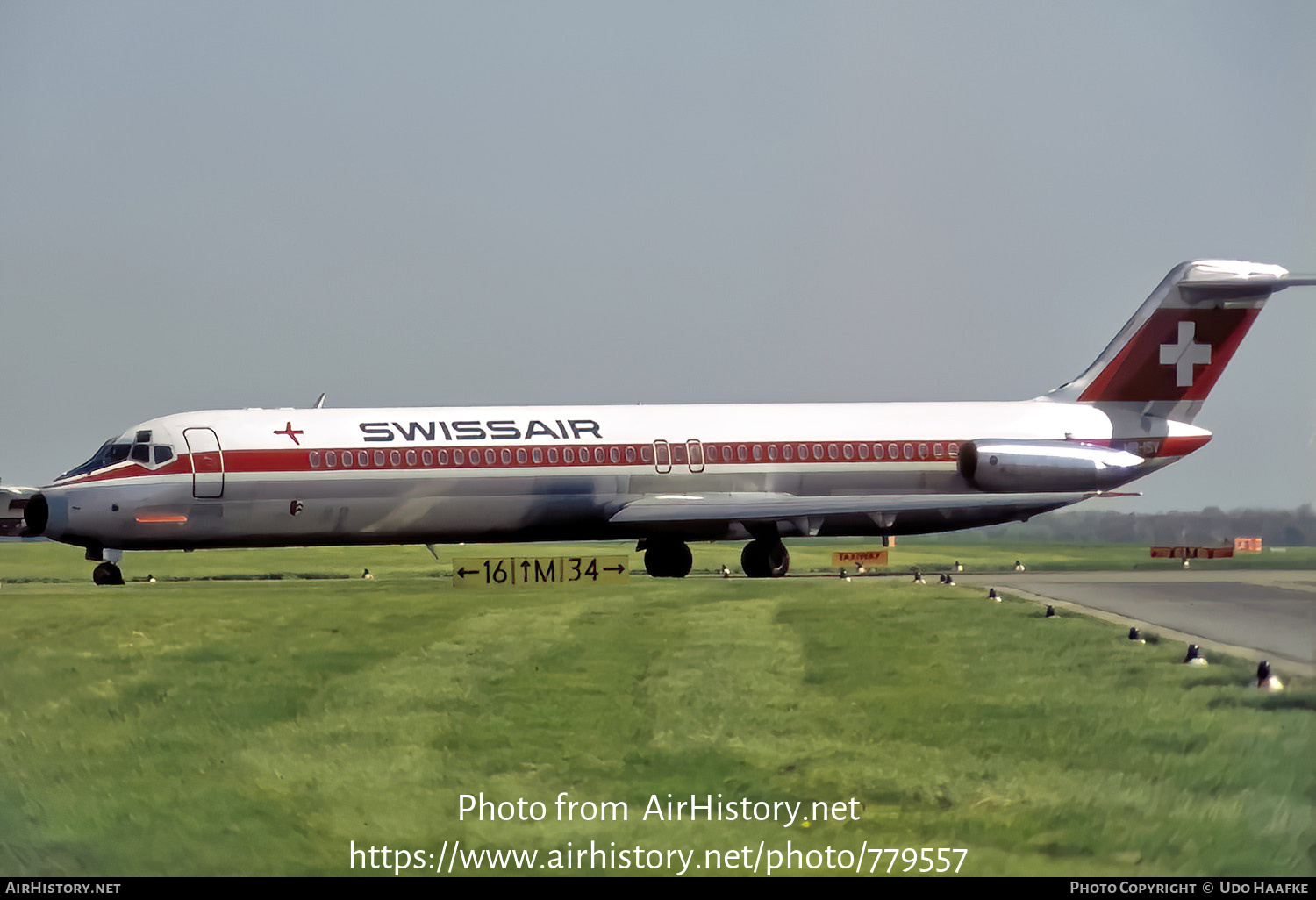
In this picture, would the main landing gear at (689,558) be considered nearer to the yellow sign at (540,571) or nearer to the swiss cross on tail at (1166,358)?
the yellow sign at (540,571)

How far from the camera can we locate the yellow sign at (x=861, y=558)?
143 ft

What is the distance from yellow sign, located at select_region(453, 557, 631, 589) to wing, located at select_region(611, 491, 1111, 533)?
3564 millimetres

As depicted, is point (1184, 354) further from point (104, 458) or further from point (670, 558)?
point (104, 458)

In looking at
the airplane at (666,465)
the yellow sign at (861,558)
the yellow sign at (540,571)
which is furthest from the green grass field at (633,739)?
the yellow sign at (861,558)

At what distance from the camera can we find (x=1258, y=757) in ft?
41.6

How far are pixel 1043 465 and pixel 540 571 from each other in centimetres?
1533

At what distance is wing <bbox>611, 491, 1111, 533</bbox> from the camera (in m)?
36.2

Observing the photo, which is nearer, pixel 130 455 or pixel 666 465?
pixel 130 455

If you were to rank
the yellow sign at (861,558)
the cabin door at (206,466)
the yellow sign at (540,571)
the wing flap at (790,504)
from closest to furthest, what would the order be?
1. the yellow sign at (540,571)
2. the cabin door at (206,466)
3. the wing flap at (790,504)
4. the yellow sign at (861,558)

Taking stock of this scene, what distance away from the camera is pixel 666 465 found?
37.3 metres

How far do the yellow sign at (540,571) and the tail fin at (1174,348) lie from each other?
53.8 ft

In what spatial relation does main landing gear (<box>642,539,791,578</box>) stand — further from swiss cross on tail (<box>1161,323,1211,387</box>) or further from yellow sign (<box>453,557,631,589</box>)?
swiss cross on tail (<box>1161,323,1211,387</box>)

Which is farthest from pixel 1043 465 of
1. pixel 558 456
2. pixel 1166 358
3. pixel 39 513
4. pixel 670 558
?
pixel 39 513
